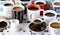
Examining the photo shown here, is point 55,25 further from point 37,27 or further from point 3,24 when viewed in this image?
point 3,24

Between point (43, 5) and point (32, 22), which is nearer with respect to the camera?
point (32, 22)

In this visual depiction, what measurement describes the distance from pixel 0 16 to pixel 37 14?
0.23 metres

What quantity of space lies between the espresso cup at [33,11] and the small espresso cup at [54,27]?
10cm

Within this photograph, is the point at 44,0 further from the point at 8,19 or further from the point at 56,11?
the point at 8,19

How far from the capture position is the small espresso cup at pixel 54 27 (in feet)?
3.39

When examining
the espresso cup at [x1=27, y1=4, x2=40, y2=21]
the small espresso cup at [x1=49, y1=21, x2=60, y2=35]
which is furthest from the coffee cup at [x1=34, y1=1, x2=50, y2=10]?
the small espresso cup at [x1=49, y1=21, x2=60, y2=35]

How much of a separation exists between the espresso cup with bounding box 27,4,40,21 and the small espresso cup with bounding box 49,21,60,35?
10 cm

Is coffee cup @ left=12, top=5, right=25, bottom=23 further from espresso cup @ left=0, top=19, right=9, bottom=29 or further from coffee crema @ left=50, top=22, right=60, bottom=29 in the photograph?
coffee crema @ left=50, top=22, right=60, bottom=29

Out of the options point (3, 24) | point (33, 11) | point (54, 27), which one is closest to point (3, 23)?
point (3, 24)

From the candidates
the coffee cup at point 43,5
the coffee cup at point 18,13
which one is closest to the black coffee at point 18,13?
the coffee cup at point 18,13

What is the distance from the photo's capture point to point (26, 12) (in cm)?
123

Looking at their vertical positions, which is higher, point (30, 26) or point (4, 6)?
point (4, 6)

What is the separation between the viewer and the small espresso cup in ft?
3.39

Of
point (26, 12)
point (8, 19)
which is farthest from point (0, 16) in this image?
point (26, 12)
